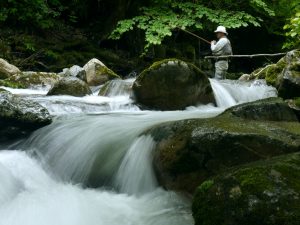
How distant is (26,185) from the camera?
4.54 meters

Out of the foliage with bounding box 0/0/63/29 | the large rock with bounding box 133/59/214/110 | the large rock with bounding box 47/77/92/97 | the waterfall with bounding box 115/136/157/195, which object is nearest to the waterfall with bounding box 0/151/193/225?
the waterfall with bounding box 115/136/157/195

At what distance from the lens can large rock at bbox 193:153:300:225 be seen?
2.79 meters

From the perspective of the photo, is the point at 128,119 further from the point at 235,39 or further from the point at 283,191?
the point at 235,39

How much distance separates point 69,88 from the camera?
8.41 m

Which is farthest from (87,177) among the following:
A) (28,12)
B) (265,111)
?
(28,12)

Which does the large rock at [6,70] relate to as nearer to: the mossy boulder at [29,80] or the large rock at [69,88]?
the mossy boulder at [29,80]

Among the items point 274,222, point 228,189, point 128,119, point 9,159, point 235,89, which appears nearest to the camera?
point 274,222

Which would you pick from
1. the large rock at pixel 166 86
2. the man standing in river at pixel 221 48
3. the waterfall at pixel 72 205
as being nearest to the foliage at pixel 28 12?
the man standing in river at pixel 221 48

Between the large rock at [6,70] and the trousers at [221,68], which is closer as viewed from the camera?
the large rock at [6,70]

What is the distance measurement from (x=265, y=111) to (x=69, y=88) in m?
4.34

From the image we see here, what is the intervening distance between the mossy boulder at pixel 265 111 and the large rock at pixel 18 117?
2522 millimetres

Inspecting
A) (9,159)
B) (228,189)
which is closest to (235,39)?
(9,159)

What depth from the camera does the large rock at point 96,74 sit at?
1040 centimetres

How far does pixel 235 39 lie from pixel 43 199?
46.9 ft
